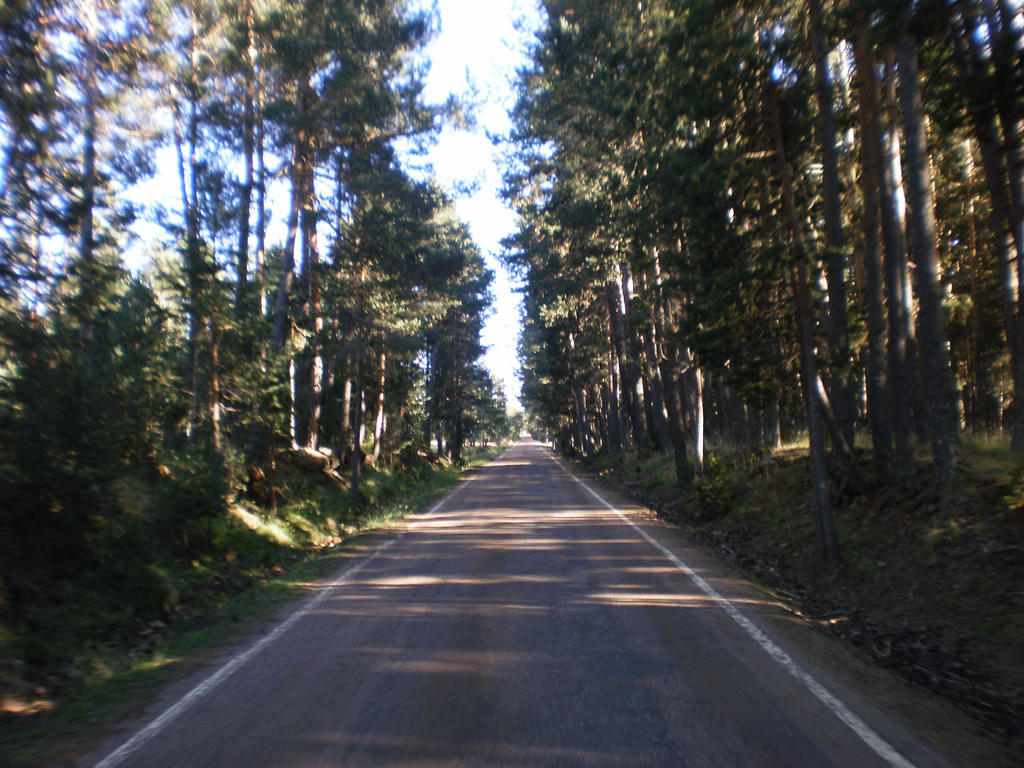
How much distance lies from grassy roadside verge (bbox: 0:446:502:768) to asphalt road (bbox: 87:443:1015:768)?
0.40 metres

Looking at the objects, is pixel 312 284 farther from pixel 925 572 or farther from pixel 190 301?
pixel 925 572

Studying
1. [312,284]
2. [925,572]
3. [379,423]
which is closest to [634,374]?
[379,423]

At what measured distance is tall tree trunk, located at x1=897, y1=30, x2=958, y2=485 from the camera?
9547mm

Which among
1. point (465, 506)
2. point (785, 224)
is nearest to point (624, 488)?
point (465, 506)

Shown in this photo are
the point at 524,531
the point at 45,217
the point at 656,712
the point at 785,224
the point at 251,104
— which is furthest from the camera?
the point at 251,104

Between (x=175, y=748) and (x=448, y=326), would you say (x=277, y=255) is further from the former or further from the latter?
(x=175, y=748)

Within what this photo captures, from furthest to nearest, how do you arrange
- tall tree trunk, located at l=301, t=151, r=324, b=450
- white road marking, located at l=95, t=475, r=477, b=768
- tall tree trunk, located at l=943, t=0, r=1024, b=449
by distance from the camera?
tall tree trunk, located at l=301, t=151, r=324, b=450, tall tree trunk, located at l=943, t=0, r=1024, b=449, white road marking, located at l=95, t=475, r=477, b=768

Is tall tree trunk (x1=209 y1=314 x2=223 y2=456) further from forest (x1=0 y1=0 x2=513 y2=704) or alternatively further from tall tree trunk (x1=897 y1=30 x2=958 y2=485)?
tall tree trunk (x1=897 y1=30 x2=958 y2=485)

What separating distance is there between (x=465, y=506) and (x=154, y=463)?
34.6ft

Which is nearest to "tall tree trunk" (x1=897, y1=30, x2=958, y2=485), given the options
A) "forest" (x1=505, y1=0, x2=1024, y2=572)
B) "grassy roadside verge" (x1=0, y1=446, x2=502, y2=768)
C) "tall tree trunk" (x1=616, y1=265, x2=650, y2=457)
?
"forest" (x1=505, y1=0, x2=1024, y2=572)

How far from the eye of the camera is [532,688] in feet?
18.2

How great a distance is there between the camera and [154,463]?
36.8 feet

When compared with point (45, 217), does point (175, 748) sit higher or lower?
lower

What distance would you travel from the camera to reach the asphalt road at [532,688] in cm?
446
